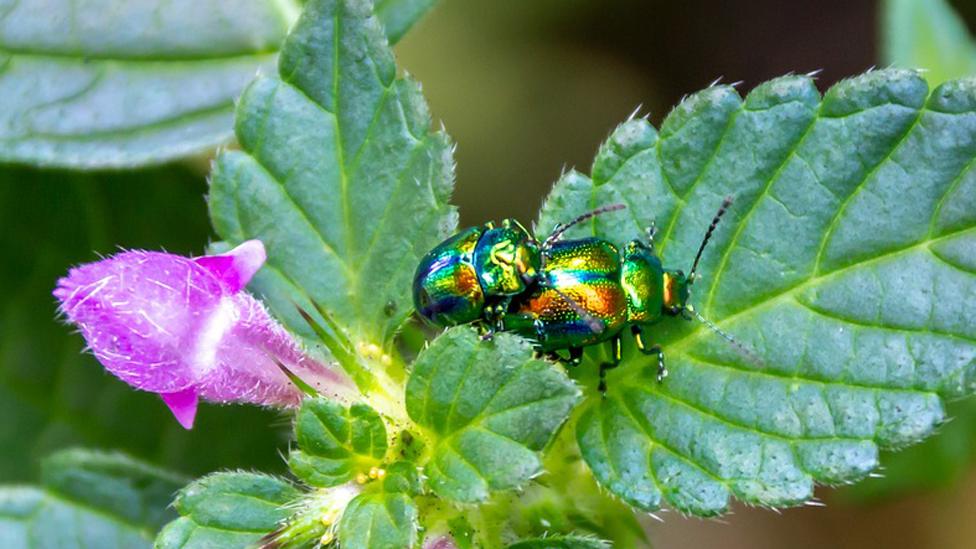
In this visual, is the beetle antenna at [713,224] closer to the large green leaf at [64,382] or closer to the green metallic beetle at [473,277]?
the green metallic beetle at [473,277]

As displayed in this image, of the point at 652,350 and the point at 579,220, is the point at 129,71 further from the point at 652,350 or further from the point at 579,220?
the point at 652,350

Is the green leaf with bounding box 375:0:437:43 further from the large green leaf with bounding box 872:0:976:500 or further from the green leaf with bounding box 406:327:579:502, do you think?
the large green leaf with bounding box 872:0:976:500

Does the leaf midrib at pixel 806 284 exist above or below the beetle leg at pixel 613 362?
above

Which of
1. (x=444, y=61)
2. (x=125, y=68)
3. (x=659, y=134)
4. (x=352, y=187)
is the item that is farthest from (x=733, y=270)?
(x=444, y=61)

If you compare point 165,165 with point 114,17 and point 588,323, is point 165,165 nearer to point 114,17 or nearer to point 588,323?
point 114,17

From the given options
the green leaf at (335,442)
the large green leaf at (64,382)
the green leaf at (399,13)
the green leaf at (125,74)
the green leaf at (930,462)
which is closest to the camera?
the green leaf at (335,442)

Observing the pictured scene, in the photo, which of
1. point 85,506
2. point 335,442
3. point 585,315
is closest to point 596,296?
point 585,315

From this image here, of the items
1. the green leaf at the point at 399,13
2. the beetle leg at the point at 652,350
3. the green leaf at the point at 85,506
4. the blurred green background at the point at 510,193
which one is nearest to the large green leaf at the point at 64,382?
the blurred green background at the point at 510,193

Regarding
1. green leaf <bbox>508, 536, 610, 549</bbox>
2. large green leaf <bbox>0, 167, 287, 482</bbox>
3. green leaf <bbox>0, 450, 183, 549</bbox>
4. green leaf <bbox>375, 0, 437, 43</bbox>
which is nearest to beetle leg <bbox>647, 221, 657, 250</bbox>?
green leaf <bbox>508, 536, 610, 549</bbox>
